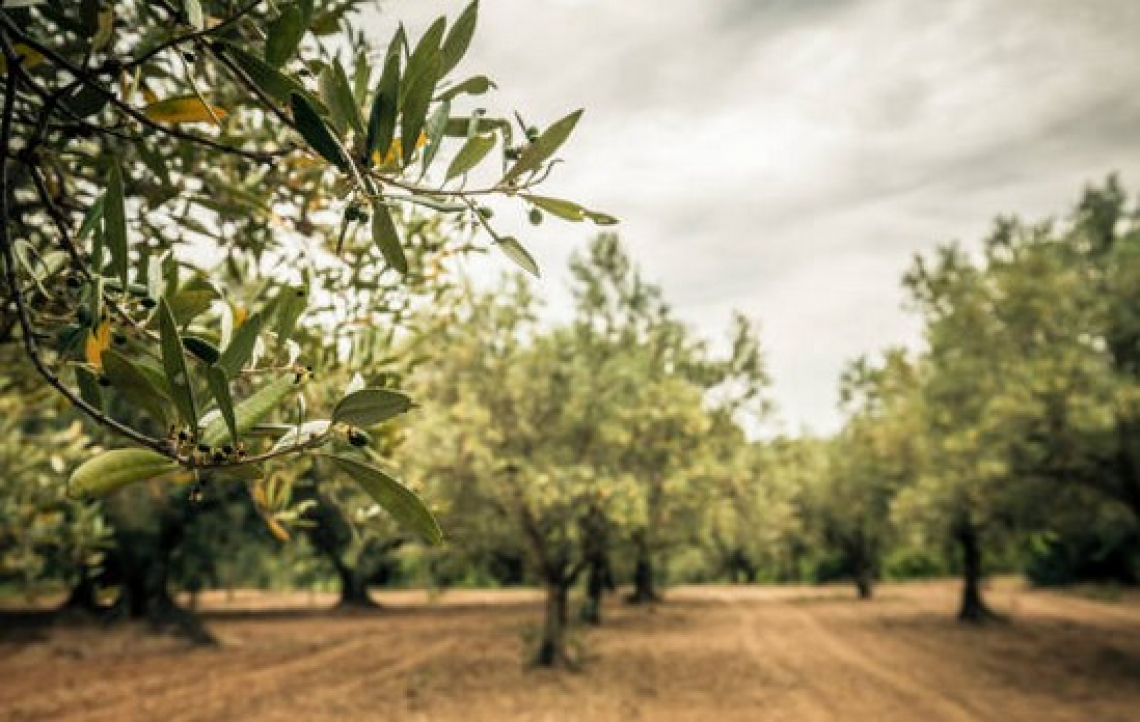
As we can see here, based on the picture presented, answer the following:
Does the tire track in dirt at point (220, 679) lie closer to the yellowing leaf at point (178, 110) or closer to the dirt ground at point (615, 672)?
the dirt ground at point (615, 672)

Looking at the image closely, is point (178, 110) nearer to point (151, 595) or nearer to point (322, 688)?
point (322, 688)

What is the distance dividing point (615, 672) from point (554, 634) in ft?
5.01

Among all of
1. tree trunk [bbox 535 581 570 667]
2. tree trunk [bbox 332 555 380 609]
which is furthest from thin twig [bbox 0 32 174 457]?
tree trunk [bbox 332 555 380 609]

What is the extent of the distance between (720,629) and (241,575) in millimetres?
26555

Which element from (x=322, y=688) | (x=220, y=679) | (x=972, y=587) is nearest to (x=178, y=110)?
(x=322, y=688)

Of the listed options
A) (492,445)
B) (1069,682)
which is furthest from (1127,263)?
(492,445)

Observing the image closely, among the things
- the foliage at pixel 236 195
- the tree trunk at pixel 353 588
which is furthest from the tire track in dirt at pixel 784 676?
the tree trunk at pixel 353 588

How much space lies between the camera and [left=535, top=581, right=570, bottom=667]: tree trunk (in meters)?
15.3

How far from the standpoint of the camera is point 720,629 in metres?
24.2

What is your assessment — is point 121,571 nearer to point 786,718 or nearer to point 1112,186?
point 786,718

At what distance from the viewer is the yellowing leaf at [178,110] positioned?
1.61 metres

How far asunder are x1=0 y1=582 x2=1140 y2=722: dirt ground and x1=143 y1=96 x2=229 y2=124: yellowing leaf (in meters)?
11.3

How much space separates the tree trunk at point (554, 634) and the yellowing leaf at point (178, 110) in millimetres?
14586

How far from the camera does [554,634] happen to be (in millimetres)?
15484
